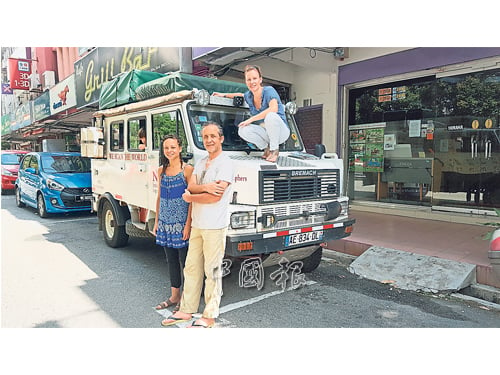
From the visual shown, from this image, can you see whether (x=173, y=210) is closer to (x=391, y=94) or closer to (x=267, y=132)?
(x=267, y=132)

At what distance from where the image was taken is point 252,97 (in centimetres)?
452

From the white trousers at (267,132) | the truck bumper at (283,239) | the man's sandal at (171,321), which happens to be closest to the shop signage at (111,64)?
the white trousers at (267,132)

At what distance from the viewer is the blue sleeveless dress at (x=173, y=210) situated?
144 inches

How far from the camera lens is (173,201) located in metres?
3.67

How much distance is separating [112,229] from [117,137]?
1.54m

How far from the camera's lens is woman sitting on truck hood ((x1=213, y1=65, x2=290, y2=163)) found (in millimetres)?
4246

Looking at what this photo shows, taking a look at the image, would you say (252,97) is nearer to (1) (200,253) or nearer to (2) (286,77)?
(1) (200,253)

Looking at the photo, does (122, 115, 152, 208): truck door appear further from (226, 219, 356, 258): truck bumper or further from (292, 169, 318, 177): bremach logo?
(292, 169, 318, 177): bremach logo

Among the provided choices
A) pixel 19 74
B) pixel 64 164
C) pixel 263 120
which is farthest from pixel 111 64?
pixel 19 74

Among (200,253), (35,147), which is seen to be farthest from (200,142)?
(35,147)

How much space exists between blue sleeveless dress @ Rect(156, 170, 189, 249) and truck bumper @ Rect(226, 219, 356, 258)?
1.58ft

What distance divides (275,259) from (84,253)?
11.4 ft

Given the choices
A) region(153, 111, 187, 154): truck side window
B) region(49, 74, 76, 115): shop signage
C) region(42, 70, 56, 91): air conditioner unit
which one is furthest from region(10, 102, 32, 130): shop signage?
region(153, 111, 187, 154): truck side window

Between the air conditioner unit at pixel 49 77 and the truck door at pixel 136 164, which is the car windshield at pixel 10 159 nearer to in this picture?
the air conditioner unit at pixel 49 77
